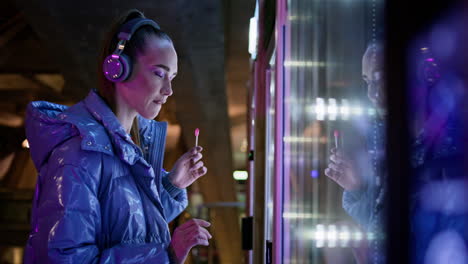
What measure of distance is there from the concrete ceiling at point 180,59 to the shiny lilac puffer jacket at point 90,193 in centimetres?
155

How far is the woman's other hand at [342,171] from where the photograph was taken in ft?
2.31

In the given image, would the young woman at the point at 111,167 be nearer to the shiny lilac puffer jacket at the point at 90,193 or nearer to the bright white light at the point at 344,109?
the shiny lilac puffer jacket at the point at 90,193

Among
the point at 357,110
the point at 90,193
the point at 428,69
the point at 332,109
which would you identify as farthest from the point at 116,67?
the point at 428,69

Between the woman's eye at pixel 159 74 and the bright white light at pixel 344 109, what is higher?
the woman's eye at pixel 159 74

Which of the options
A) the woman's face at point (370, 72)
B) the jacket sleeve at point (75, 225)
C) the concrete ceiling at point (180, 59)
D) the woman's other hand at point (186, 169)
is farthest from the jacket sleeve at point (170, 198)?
the concrete ceiling at point (180, 59)

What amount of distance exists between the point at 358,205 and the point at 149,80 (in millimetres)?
870

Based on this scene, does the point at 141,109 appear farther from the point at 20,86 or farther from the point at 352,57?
the point at 20,86

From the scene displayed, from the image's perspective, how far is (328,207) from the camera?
88 cm

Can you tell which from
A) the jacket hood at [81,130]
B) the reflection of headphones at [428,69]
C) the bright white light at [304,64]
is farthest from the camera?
the jacket hood at [81,130]

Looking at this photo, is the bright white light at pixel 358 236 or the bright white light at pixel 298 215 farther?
the bright white light at pixel 298 215

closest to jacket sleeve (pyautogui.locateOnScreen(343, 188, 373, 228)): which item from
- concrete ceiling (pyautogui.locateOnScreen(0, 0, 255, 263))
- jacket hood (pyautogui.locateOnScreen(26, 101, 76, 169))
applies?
jacket hood (pyautogui.locateOnScreen(26, 101, 76, 169))

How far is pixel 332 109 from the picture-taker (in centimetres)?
85

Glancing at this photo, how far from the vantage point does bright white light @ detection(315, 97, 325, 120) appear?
0.91 metres

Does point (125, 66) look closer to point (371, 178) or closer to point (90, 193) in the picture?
point (90, 193)
